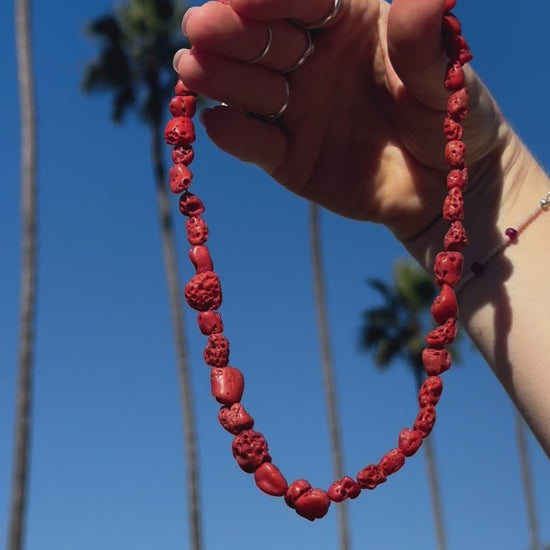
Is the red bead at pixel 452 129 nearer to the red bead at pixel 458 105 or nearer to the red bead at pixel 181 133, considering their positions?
the red bead at pixel 458 105

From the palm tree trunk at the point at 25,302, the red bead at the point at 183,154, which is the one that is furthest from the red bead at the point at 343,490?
the palm tree trunk at the point at 25,302

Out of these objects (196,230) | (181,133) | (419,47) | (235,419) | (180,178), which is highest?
(419,47)

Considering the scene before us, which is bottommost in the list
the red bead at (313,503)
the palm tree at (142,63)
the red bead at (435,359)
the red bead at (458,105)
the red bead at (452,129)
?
the red bead at (313,503)

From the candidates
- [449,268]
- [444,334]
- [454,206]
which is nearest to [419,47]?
[454,206]

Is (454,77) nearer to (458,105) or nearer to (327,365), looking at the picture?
(458,105)

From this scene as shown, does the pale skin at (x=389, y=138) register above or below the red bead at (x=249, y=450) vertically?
above

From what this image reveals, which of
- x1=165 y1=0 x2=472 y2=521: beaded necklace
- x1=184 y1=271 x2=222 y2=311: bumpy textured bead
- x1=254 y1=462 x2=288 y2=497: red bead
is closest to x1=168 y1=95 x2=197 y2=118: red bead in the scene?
x1=165 y1=0 x2=472 y2=521: beaded necklace

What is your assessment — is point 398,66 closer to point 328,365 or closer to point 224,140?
point 224,140
